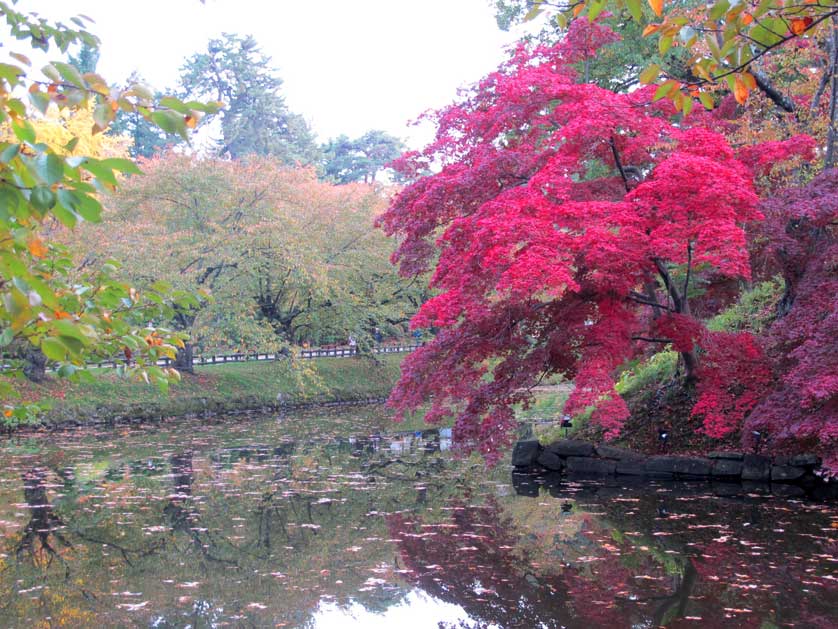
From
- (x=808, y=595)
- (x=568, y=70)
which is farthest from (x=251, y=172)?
(x=808, y=595)

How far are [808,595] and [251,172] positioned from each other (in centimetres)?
2255

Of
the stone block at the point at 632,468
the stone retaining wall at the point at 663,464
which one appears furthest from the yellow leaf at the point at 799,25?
the stone block at the point at 632,468

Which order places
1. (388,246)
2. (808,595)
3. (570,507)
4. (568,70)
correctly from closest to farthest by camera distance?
(808,595)
(570,507)
(568,70)
(388,246)

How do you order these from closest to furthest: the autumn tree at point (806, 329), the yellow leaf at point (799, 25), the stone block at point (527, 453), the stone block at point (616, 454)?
the yellow leaf at point (799, 25)
the autumn tree at point (806, 329)
the stone block at point (616, 454)
the stone block at point (527, 453)

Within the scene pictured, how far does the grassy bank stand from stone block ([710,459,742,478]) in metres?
14.0

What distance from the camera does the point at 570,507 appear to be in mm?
9773

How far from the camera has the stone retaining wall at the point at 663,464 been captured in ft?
34.9

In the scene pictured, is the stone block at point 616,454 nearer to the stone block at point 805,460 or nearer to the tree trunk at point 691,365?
the tree trunk at point 691,365

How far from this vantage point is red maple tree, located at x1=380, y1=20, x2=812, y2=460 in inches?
371

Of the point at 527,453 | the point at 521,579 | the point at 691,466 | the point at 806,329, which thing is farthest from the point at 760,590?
the point at 527,453

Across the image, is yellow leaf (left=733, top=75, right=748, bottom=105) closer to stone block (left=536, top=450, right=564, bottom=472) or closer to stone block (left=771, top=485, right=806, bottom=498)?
stone block (left=771, top=485, right=806, bottom=498)

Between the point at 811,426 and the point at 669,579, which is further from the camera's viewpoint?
the point at 811,426

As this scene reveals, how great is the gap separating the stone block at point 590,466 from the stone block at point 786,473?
7.41 feet

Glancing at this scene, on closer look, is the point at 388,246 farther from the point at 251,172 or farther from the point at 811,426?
the point at 811,426
